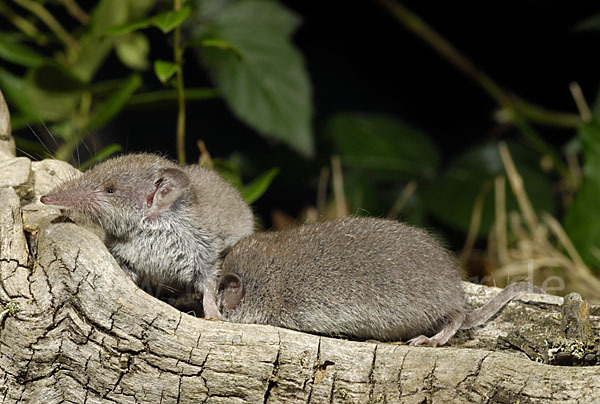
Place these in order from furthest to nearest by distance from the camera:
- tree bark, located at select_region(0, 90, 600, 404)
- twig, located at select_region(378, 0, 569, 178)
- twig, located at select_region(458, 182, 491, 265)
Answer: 1. twig, located at select_region(378, 0, 569, 178)
2. twig, located at select_region(458, 182, 491, 265)
3. tree bark, located at select_region(0, 90, 600, 404)

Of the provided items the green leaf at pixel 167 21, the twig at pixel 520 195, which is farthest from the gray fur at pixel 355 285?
the twig at pixel 520 195

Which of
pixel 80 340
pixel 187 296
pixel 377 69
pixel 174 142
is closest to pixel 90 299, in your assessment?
pixel 80 340

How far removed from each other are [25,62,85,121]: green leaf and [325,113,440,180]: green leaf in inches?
55.2

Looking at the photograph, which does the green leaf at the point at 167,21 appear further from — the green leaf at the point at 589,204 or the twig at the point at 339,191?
the green leaf at the point at 589,204

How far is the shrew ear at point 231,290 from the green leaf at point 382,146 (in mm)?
1735

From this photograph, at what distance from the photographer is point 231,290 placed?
6.97 feet

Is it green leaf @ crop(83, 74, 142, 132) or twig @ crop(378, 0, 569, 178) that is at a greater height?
twig @ crop(378, 0, 569, 178)

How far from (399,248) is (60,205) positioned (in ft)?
3.34

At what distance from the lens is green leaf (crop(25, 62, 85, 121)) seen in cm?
293

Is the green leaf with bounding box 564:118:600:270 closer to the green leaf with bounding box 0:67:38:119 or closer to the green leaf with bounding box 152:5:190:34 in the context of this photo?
the green leaf with bounding box 152:5:190:34

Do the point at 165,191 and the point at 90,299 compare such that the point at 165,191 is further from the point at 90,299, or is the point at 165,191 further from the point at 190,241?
the point at 90,299

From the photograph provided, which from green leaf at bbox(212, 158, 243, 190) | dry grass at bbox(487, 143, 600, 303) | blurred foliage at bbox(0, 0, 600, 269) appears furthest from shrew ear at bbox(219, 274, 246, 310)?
dry grass at bbox(487, 143, 600, 303)

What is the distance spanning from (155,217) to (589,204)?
2.05 m

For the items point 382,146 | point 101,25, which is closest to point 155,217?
point 101,25
